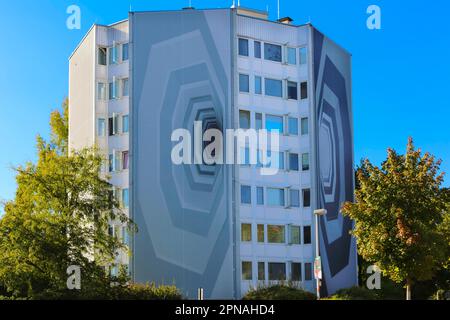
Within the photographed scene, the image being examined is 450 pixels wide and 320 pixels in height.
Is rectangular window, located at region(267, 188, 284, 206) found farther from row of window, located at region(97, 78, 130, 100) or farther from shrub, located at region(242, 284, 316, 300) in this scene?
row of window, located at region(97, 78, 130, 100)

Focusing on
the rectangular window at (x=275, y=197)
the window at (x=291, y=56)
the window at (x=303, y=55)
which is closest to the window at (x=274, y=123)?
the rectangular window at (x=275, y=197)

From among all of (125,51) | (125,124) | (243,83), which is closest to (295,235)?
(243,83)

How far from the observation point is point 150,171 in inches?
2044

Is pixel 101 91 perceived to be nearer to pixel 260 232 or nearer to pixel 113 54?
pixel 113 54

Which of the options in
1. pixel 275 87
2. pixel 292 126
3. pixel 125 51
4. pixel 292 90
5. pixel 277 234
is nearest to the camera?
pixel 277 234

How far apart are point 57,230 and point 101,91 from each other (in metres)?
21.9

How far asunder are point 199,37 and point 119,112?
27.2 feet

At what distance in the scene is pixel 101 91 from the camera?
5581 cm

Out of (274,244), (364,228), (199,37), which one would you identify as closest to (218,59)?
(199,37)

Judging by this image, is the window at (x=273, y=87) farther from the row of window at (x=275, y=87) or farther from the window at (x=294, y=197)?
the window at (x=294, y=197)

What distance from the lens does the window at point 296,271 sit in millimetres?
53469

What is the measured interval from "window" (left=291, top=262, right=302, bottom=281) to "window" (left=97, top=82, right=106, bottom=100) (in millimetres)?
19482

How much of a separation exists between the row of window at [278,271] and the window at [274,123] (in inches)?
402

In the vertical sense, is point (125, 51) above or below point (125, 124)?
above
